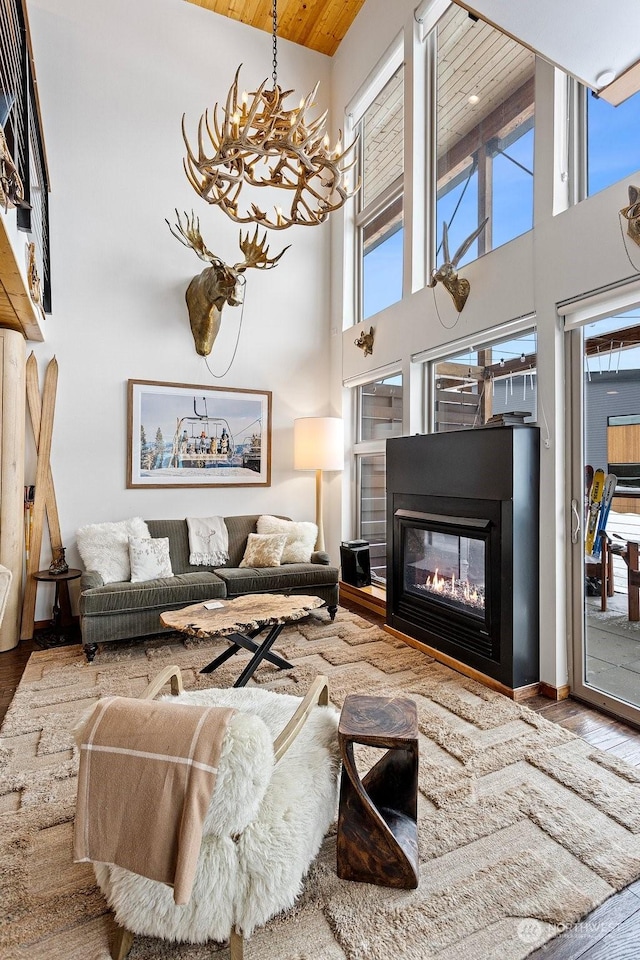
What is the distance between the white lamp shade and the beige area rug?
2.45m

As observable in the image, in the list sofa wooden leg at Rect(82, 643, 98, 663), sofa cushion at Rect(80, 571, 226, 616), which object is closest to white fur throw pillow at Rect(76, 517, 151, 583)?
sofa cushion at Rect(80, 571, 226, 616)

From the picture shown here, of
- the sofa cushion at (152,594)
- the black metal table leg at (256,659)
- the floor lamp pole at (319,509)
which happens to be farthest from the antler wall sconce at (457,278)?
the sofa cushion at (152,594)

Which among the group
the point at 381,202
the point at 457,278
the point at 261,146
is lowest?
the point at 457,278

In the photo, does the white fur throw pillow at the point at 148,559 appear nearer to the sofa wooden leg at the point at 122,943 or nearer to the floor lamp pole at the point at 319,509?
the floor lamp pole at the point at 319,509

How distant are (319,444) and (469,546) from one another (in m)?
2.07

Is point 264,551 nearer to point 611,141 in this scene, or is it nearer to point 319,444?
point 319,444

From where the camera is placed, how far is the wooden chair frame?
4.40ft

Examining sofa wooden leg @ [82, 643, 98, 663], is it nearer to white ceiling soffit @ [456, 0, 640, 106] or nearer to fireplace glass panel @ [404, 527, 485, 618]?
fireplace glass panel @ [404, 527, 485, 618]

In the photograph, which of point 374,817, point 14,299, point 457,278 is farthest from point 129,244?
point 374,817

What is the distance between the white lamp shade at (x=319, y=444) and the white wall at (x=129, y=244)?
1.26 feet

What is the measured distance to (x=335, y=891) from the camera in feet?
5.24

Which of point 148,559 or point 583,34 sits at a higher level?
point 583,34

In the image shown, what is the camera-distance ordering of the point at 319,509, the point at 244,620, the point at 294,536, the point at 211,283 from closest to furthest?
the point at 244,620 → the point at 211,283 → the point at 294,536 → the point at 319,509

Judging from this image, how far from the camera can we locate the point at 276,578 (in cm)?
433
